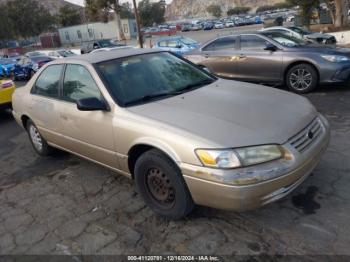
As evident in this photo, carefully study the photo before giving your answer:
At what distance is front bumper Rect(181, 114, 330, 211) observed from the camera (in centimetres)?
257

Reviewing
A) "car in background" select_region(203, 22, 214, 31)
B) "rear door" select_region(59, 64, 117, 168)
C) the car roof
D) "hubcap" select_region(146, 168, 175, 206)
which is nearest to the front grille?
"hubcap" select_region(146, 168, 175, 206)

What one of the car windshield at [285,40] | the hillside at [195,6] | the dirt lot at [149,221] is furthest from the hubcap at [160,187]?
the hillside at [195,6]

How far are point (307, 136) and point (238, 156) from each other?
783 millimetres

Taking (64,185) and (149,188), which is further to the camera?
(64,185)

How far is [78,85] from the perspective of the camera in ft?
12.9

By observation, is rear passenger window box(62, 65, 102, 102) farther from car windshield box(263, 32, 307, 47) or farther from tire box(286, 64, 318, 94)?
car windshield box(263, 32, 307, 47)

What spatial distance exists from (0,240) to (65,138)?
141 centimetres

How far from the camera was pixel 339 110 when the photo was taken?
6.00 m

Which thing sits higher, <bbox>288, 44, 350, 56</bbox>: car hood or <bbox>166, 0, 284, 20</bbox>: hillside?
<bbox>166, 0, 284, 20</bbox>: hillside

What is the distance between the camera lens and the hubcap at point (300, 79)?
7.24 meters

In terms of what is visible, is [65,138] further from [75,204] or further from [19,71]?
[19,71]

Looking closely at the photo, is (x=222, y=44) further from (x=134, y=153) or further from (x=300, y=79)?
(x=134, y=153)

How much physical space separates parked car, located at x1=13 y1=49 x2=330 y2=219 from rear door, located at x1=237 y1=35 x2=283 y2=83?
3818 millimetres

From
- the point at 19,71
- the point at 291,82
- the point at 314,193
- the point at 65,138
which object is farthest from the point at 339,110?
the point at 19,71
